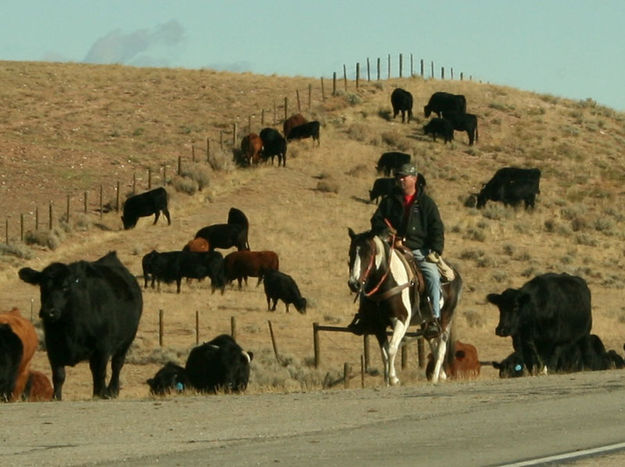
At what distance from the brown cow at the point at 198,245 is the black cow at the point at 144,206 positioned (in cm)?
423

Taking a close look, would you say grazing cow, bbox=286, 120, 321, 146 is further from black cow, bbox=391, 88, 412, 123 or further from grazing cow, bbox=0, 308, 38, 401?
grazing cow, bbox=0, 308, 38, 401

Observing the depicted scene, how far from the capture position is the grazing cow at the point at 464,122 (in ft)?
232

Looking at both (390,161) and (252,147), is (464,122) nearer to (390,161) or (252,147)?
(390,161)

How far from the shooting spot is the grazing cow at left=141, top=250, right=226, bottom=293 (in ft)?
140

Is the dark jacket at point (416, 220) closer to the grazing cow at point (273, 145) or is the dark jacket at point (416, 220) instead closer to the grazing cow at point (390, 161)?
the grazing cow at point (273, 145)

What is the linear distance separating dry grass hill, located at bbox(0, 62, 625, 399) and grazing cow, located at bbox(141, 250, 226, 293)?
0.60 m

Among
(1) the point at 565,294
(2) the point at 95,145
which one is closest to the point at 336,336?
(1) the point at 565,294

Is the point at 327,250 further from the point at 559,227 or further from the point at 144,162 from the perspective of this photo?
the point at 144,162

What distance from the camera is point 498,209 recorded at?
2318 inches

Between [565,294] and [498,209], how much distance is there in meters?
37.3

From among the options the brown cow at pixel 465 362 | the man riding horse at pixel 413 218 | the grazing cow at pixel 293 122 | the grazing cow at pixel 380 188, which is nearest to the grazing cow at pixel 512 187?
the grazing cow at pixel 380 188

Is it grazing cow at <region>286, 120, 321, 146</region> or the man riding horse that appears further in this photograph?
grazing cow at <region>286, 120, 321, 146</region>

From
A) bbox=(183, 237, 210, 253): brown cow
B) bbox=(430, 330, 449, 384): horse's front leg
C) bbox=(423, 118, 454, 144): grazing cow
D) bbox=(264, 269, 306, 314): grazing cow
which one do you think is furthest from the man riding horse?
bbox=(423, 118, 454, 144): grazing cow

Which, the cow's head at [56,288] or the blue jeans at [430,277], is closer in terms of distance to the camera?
the cow's head at [56,288]
